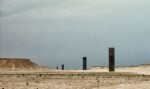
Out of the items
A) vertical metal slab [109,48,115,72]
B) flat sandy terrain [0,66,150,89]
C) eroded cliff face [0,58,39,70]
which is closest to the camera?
flat sandy terrain [0,66,150,89]

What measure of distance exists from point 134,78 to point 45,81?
20.2 feet

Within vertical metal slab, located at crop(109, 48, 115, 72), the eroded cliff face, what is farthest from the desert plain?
the eroded cliff face

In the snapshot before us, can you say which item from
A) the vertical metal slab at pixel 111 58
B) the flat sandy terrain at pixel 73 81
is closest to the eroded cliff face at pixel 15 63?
the vertical metal slab at pixel 111 58

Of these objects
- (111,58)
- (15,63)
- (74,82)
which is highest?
(111,58)

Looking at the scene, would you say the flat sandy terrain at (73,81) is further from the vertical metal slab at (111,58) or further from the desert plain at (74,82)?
the vertical metal slab at (111,58)

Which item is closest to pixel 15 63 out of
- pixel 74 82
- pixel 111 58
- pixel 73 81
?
pixel 111 58

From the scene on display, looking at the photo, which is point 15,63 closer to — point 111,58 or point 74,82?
point 111,58

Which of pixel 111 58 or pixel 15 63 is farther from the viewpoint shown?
pixel 15 63

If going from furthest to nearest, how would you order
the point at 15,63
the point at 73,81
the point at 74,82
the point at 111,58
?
1. the point at 15,63
2. the point at 111,58
3. the point at 73,81
4. the point at 74,82

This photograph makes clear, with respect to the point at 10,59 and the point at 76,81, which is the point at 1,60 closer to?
the point at 10,59

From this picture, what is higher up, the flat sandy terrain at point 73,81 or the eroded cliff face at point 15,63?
the eroded cliff face at point 15,63

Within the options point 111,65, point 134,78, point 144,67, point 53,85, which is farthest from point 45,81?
point 144,67

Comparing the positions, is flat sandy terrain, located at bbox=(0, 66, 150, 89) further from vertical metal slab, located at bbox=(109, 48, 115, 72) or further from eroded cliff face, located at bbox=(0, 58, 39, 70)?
eroded cliff face, located at bbox=(0, 58, 39, 70)

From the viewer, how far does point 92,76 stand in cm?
3191
